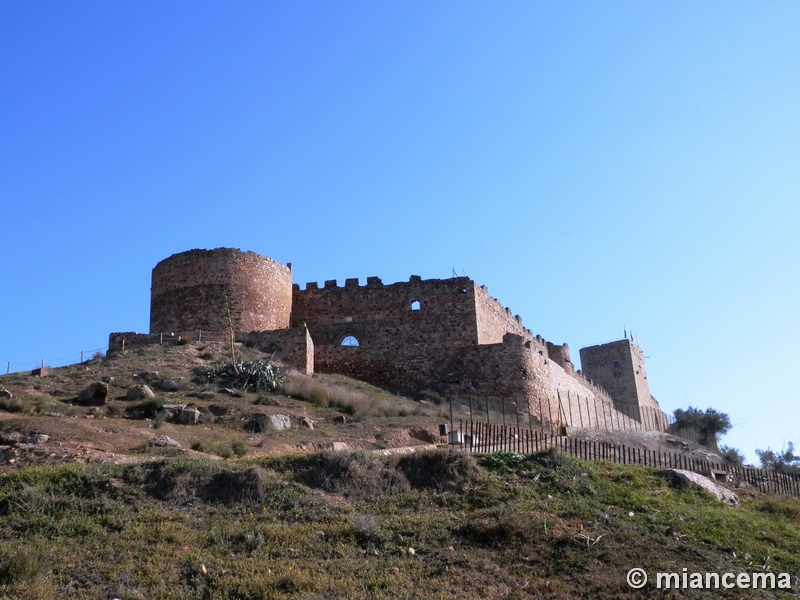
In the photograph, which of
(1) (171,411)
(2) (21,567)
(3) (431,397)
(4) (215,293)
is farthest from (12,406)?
(3) (431,397)

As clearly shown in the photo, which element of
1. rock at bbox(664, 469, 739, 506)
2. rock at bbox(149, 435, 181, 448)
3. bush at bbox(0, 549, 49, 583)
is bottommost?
bush at bbox(0, 549, 49, 583)

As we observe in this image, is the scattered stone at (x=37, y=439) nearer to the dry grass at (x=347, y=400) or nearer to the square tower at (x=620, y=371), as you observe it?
the dry grass at (x=347, y=400)

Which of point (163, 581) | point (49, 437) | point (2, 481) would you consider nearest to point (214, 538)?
point (163, 581)

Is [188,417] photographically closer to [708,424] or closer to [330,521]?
[330,521]

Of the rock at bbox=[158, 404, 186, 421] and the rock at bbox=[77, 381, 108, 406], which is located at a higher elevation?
the rock at bbox=[77, 381, 108, 406]

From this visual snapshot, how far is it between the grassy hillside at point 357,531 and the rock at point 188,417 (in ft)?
14.8

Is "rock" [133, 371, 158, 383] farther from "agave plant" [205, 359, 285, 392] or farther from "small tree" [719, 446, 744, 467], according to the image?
"small tree" [719, 446, 744, 467]

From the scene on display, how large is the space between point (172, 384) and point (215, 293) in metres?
8.01

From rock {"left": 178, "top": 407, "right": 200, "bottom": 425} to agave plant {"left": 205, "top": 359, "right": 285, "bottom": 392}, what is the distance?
4.01 metres

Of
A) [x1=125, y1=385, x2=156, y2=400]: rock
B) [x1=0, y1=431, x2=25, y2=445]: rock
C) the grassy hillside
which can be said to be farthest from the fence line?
[x1=0, y1=431, x2=25, y2=445]: rock

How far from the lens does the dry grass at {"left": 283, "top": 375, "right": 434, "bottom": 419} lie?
2172 centimetres

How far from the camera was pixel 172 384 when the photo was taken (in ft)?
68.2

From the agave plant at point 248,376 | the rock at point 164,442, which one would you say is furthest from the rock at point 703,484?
the agave plant at point 248,376

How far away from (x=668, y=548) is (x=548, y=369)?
18.6 meters
